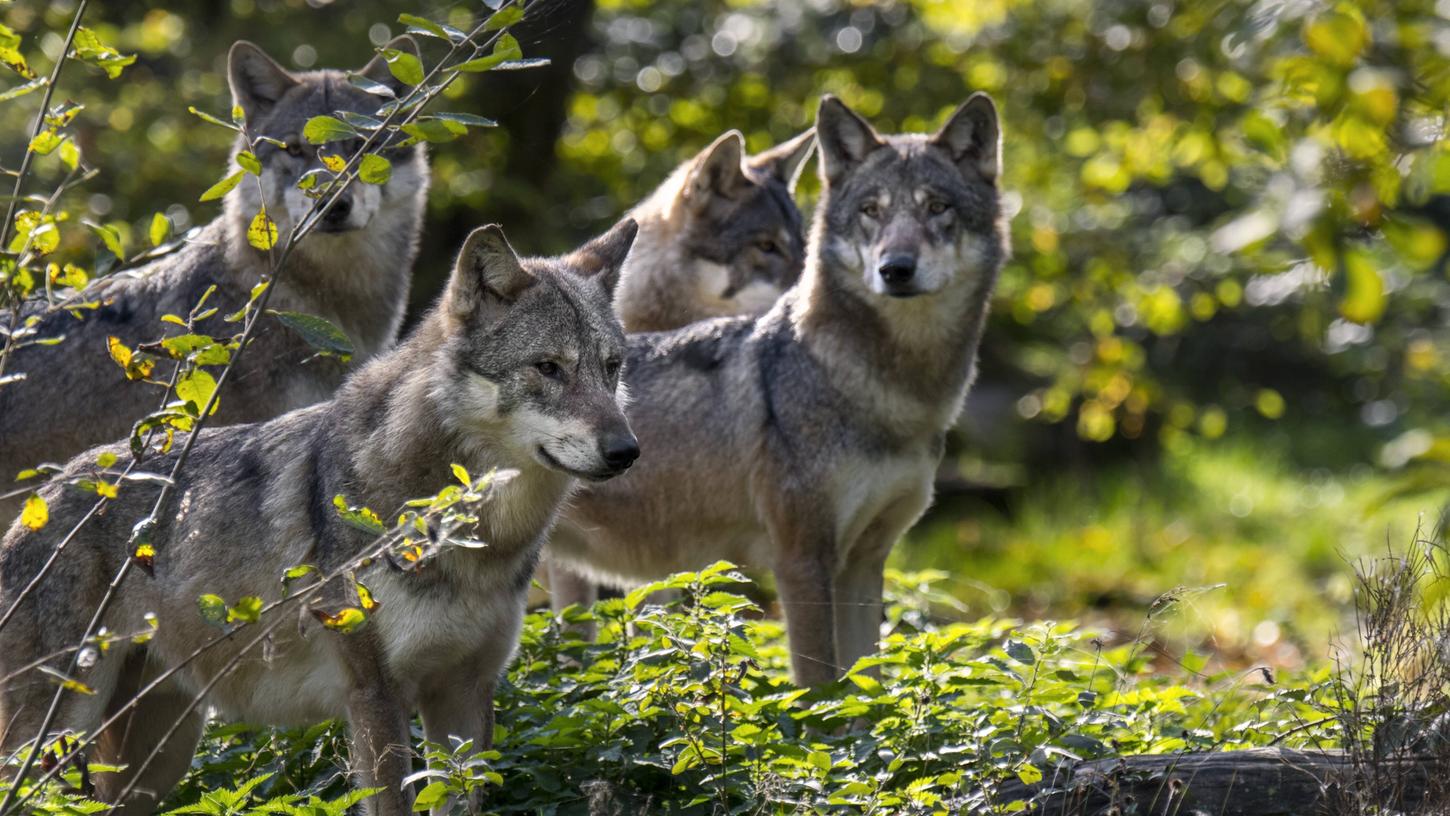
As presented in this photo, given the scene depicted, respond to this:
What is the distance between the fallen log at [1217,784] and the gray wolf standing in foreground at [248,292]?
3498 millimetres

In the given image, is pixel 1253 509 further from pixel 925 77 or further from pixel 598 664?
pixel 598 664

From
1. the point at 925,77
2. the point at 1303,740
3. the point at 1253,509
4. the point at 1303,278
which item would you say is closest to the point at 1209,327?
the point at 1253,509

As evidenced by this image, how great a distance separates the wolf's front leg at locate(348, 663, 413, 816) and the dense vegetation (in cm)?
21

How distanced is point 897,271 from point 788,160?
6.61 feet

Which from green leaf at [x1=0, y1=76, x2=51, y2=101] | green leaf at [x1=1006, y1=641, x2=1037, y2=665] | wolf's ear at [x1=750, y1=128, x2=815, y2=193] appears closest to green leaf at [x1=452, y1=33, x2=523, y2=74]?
green leaf at [x1=0, y1=76, x2=51, y2=101]

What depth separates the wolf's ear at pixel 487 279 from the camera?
4.43 metres

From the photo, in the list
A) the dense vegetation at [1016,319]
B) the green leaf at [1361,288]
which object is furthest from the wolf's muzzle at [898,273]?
the green leaf at [1361,288]

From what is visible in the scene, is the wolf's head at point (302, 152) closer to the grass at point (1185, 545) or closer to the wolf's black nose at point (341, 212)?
the wolf's black nose at point (341, 212)

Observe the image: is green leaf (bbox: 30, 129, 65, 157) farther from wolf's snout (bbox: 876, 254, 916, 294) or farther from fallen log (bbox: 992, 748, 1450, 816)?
wolf's snout (bbox: 876, 254, 916, 294)

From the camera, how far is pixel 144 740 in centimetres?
507

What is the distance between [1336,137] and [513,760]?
344 centimetres

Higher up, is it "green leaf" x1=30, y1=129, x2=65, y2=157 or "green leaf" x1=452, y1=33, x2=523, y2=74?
"green leaf" x1=452, y1=33, x2=523, y2=74

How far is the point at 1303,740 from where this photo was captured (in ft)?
16.0

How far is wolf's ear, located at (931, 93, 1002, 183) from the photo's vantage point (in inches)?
268
